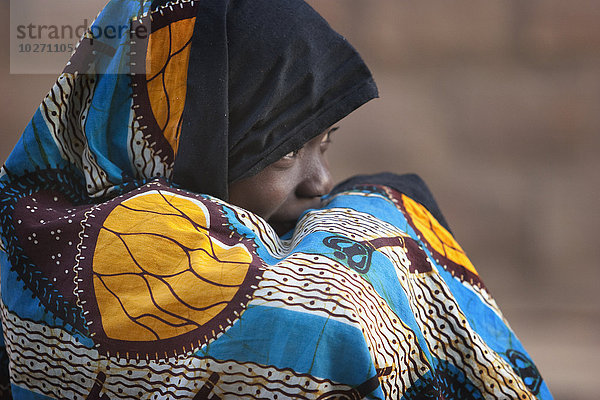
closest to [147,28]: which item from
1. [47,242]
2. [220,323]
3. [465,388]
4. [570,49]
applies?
[47,242]

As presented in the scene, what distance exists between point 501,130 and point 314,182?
145 cm

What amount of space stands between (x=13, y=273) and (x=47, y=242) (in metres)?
0.07

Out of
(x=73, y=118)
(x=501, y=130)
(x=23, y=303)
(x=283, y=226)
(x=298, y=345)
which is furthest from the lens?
(x=501, y=130)

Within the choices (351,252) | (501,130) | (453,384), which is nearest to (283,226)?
(351,252)

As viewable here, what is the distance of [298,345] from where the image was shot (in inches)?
29.3

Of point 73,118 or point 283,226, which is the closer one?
point 73,118

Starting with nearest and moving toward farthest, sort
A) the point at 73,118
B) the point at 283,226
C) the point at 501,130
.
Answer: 1. the point at 73,118
2. the point at 283,226
3. the point at 501,130

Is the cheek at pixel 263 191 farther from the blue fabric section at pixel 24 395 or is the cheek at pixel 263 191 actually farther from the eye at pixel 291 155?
the blue fabric section at pixel 24 395

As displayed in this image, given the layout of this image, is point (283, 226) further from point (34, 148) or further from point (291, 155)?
point (34, 148)

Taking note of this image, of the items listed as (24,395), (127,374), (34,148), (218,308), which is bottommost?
(24,395)

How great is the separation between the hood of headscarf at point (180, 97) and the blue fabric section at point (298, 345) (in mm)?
249

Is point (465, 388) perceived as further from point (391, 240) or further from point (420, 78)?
point (420, 78)

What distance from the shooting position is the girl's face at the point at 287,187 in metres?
0.98

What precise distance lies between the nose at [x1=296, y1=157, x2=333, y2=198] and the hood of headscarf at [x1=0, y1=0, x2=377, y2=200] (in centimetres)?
10
